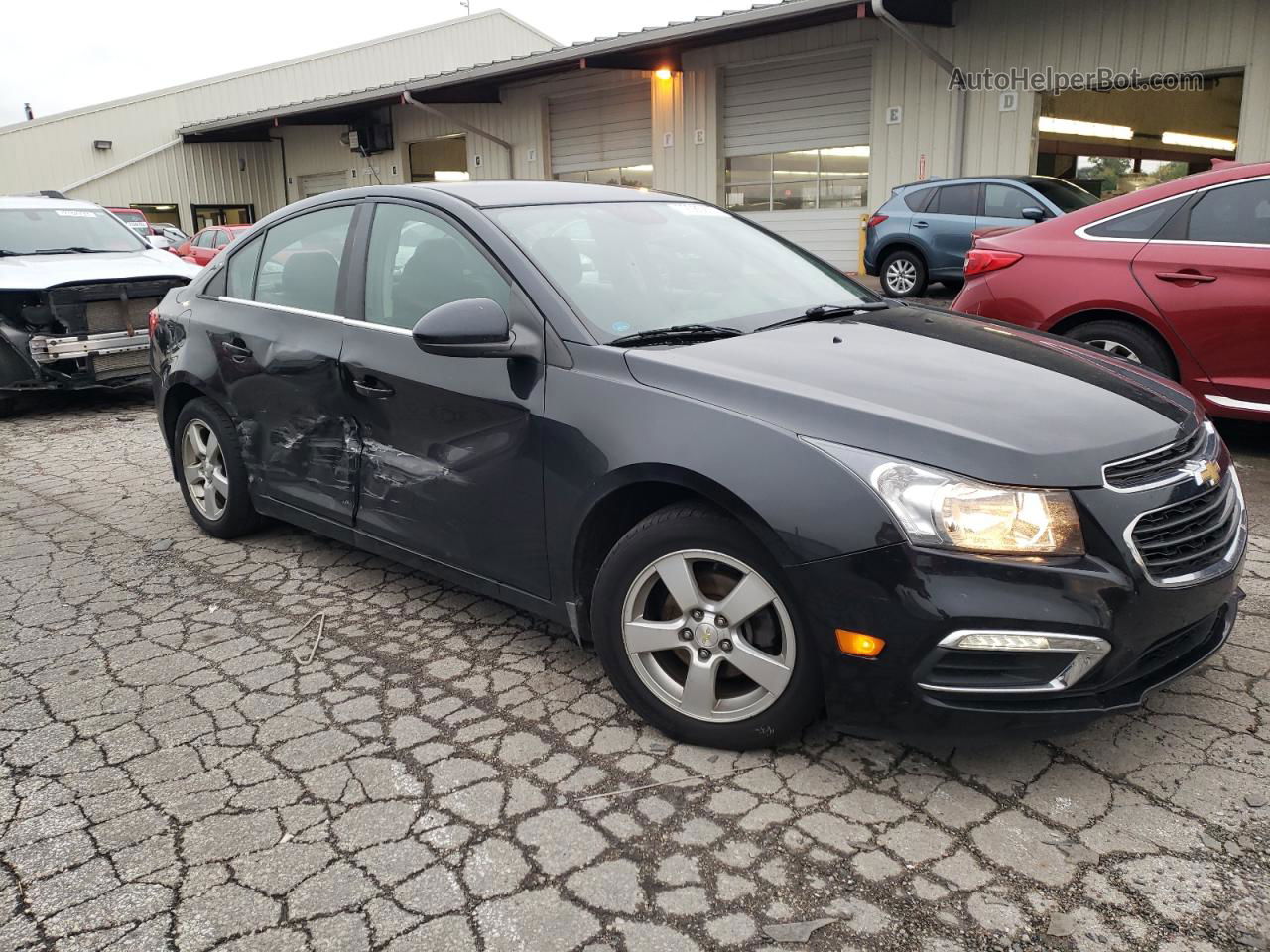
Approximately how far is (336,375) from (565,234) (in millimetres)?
1027

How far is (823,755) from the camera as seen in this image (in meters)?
2.78

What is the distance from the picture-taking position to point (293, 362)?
13.0ft

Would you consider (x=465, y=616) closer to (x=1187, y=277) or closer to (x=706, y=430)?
(x=706, y=430)

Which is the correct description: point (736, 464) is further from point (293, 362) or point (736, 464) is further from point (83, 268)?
point (83, 268)

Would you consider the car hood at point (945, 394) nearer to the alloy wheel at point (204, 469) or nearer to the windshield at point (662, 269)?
the windshield at point (662, 269)

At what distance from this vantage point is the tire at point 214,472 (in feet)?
14.7

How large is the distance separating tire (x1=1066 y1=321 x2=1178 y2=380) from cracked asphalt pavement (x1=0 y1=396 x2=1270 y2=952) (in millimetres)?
2138

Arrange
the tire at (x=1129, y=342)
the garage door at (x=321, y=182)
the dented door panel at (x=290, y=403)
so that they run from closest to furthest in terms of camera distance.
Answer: the dented door panel at (x=290, y=403), the tire at (x=1129, y=342), the garage door at (x=321, y=182)

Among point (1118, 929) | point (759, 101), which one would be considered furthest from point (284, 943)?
point (759, 101)

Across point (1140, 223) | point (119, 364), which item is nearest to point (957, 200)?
point (1140, 223)

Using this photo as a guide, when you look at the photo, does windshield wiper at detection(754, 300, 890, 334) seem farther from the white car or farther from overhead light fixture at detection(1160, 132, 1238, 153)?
overhead light fixture at detection(1160, 132, 1238, 153)

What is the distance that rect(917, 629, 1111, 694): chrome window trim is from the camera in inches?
91.2

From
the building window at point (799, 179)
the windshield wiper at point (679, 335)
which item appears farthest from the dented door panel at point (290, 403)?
the building window at point (799, 179)

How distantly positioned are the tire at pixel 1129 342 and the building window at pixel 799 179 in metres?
10.9
